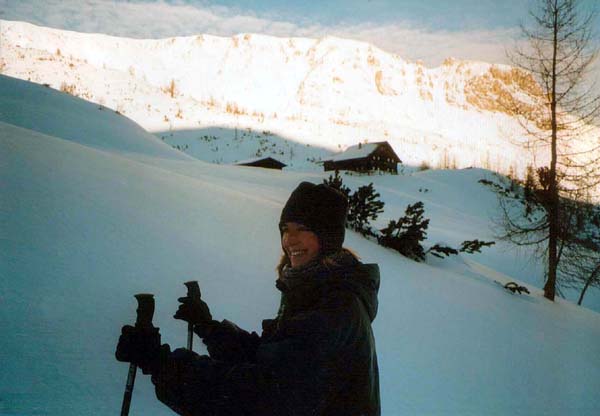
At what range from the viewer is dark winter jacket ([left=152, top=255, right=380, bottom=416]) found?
3.71 ft

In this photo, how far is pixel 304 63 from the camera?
3679 inches

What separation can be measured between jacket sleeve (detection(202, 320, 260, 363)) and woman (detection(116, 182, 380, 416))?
1.70 feet

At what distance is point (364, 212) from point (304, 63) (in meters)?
93.0

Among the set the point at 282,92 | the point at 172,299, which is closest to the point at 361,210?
the point at 172,299

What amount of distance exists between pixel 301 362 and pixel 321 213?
2.09 feet

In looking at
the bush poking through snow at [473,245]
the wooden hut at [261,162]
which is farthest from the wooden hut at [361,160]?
the bush poking through snow at [473,245]

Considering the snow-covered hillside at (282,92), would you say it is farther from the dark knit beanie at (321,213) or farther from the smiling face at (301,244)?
the smiling face at (301,244)

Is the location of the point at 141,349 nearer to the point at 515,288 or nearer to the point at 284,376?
the point at 284,376

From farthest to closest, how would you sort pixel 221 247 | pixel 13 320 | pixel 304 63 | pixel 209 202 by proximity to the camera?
1. pixel 304 63
2. pixel 209 202
3. pixel 221 247
4. pixel 13 320

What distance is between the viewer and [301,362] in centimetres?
113

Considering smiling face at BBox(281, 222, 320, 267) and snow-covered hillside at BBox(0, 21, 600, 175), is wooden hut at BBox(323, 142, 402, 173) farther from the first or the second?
smiling face at BBox(281, 222, 320, 267)

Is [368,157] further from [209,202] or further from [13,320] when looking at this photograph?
[13,320]

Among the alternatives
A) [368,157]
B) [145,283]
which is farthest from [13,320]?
[368,157]

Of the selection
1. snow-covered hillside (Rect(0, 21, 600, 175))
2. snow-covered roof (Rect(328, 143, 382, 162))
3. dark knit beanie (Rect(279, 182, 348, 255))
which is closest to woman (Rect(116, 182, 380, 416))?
dark knit beanie (Rect(279, 182, 348, 255))
